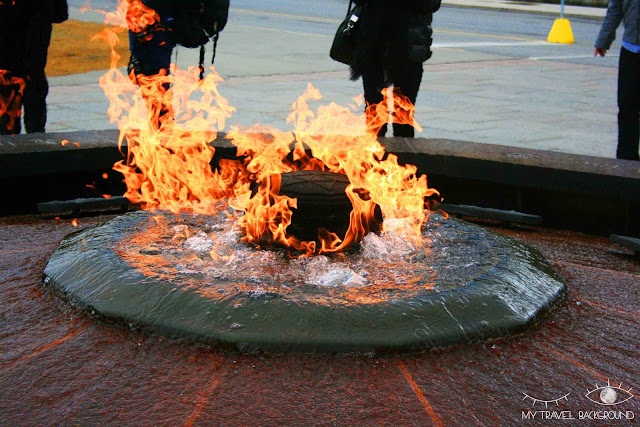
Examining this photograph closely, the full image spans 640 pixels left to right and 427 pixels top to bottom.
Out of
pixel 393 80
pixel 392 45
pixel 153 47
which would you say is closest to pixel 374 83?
pixel 393 80

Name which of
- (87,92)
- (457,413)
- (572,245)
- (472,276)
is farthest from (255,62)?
(457,413)

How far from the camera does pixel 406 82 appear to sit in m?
5.13

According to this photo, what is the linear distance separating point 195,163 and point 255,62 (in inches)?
292

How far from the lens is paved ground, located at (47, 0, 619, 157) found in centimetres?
738

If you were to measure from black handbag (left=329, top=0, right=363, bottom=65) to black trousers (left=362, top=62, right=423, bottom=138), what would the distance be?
16cm

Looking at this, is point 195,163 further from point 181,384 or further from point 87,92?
point 87,92

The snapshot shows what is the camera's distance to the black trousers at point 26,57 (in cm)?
521

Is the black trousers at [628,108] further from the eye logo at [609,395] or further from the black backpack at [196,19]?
the eye logo at [609,395]

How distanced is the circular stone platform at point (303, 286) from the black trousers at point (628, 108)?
85.7 inches

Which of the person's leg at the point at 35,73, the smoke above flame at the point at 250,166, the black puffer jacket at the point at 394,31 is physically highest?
the black puffer jacket at the point at 394,31

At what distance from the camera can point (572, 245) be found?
13.4ft

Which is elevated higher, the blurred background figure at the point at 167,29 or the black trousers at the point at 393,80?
the blurred background figure at the point at 167,29

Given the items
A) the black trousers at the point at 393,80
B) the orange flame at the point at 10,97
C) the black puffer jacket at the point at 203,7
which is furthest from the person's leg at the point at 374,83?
the orange flame at the point at 10,97

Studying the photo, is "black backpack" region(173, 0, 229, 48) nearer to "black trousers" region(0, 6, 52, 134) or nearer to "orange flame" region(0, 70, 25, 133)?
Result: "black trousers" region(0, 6, 52, 134)
